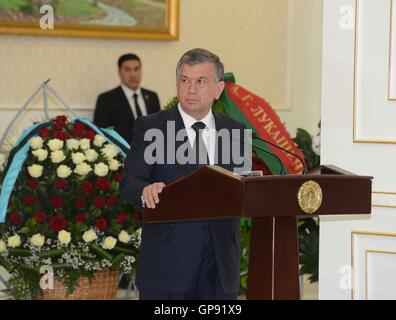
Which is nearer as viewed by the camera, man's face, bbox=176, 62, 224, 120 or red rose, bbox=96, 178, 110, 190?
man's face, bbox=176, 62, 224, 120

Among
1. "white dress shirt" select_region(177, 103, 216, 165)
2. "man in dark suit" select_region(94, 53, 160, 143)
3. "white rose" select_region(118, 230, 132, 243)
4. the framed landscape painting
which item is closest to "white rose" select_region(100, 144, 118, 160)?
"white rose" select_region(118, 230, 132, 243)

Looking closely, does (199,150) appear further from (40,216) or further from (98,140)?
(98,140)

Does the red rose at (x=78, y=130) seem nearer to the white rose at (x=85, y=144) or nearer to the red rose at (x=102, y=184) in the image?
the white rose at (x=85, y=144)

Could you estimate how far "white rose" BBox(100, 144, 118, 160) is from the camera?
5.70 metres

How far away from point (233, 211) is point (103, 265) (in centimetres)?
272

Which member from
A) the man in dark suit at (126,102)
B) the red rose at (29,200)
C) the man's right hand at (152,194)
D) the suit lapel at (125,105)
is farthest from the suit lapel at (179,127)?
the suit lapel at (125,105)

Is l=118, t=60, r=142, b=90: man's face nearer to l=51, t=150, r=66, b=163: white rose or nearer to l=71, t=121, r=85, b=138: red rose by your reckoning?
l=71, t=121, r=85, b=138: red rose

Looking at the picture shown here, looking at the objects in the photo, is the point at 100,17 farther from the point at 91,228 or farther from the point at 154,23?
the point at 91,228

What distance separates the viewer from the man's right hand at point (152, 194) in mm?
3137

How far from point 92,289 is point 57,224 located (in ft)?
1.48

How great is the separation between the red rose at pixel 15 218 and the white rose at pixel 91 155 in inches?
22.0

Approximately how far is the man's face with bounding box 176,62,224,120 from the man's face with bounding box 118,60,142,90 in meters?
5.99

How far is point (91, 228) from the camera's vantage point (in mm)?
5535

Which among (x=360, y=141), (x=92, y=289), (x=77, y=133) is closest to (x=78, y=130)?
(x=77, y=133)
